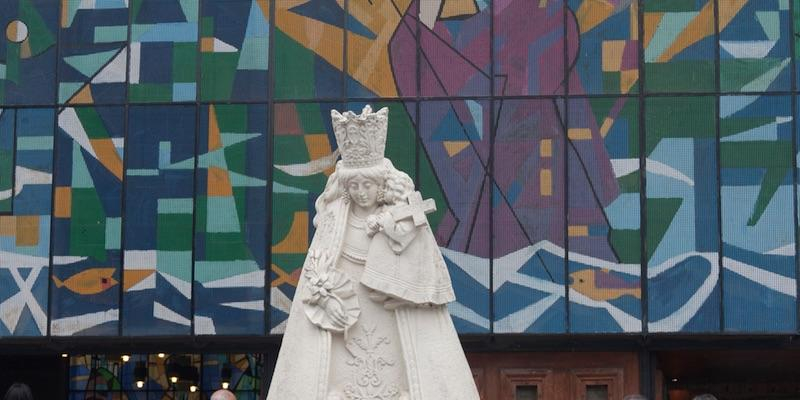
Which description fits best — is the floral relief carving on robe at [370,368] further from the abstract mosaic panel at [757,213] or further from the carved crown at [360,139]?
the abstract mosaic panel at [757,213]

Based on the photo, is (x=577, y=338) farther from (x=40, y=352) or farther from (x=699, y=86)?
(x=40, y=352)

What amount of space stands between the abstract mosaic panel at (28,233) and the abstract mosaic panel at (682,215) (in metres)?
9.25

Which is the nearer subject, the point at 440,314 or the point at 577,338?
the point at 440,314

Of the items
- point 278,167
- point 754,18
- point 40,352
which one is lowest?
point 40,352

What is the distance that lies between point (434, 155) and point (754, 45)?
16.7 ft

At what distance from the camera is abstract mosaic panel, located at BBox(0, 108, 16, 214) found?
33.7m

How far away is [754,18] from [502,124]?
13.6 ft

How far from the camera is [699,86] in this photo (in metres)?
32.7

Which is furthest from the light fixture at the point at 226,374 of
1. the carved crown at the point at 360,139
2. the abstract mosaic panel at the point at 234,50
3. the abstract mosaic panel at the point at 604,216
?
the carved crown at the point at 360,139

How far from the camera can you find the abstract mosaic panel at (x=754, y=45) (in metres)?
32.6

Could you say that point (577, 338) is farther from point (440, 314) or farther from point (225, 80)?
point (440, 314)

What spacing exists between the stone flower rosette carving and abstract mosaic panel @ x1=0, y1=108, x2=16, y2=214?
16219 mm

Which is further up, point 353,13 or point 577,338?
point 353,13

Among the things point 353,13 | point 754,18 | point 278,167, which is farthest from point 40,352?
point 754,18
